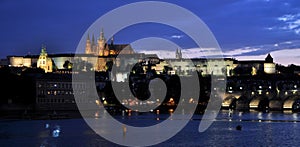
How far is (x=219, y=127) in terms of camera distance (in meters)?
44.0

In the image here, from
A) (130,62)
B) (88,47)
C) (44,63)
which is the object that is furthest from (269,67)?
(44,63)

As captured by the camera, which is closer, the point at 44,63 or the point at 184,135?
the point at 184,135

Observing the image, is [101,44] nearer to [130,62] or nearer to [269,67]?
[130,62]

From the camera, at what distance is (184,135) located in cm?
3747

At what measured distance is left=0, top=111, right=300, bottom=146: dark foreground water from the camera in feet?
108

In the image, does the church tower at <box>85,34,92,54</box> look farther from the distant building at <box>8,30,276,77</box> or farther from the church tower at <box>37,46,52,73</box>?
the church tower at <box>37,46,52,73</box>

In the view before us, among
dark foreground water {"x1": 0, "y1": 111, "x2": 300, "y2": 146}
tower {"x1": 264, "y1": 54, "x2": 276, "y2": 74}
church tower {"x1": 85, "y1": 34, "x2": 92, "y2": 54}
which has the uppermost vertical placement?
church tower {"x1": 85, "y1": 34, "x2": 92, "y2": 54}

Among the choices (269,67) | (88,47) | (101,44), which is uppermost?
(101,44)

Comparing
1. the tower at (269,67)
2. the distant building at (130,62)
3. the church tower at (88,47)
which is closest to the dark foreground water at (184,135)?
the distant building at (130,62)

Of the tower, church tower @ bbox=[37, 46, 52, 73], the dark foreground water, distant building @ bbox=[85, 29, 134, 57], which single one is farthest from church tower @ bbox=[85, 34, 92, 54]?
the dark foreground water

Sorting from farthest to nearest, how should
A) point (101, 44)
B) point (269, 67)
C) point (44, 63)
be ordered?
point (101, 44) → point (269, 67) → point (44, 63)

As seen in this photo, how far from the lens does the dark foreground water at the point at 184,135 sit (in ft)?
108

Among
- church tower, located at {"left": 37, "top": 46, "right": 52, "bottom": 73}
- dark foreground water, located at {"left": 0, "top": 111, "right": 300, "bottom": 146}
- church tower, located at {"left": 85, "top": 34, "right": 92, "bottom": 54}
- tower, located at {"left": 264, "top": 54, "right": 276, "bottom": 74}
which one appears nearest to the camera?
dark foreground water, located at {"left": 0, "top": 111, "right": 300, "bottom": 146}

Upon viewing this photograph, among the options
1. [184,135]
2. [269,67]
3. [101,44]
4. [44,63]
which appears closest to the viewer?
[184,135]
